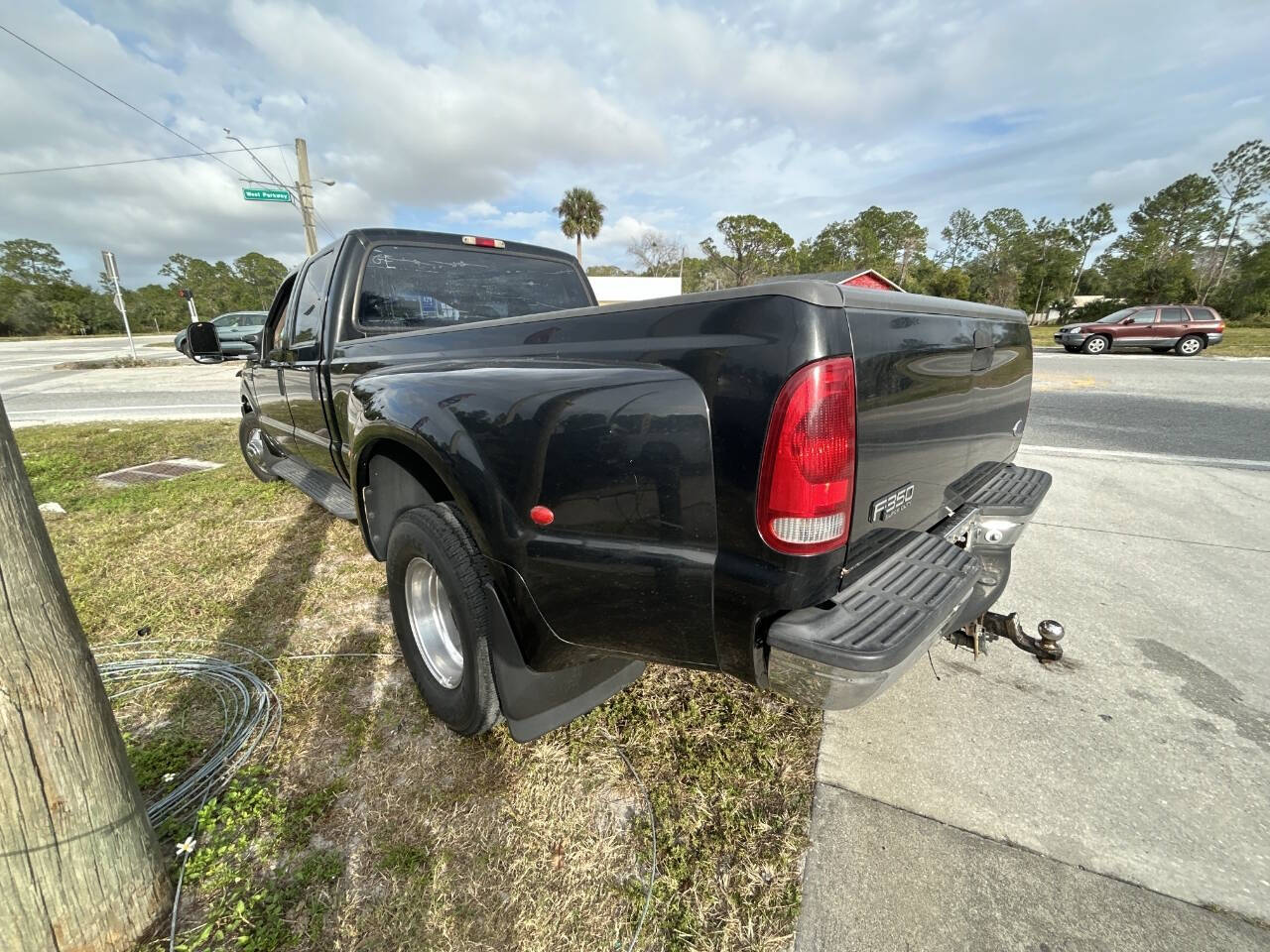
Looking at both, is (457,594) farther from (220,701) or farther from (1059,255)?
(1059,255)

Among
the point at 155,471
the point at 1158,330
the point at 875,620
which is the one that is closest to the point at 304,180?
the point at 155,471

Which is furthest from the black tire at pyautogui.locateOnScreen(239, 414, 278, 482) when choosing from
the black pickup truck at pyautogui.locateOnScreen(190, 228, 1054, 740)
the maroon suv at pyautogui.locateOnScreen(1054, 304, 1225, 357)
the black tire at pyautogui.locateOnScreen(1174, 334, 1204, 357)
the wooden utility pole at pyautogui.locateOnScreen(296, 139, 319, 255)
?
the black tire at pyautogui.locateOnScreen(1174, 334, 1204, 357)

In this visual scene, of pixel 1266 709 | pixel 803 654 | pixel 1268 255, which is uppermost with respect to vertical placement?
pixel 1268 255

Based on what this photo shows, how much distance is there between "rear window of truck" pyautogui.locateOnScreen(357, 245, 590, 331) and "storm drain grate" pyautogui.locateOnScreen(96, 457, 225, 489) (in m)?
4.48

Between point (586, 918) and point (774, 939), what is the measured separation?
1.71 ft

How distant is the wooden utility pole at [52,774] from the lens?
1217 mm

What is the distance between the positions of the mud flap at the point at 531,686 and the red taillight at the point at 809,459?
2.55 feet

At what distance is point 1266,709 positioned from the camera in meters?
2.20

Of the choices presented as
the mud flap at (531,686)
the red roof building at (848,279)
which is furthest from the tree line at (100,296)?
the mud flap at (531,686)

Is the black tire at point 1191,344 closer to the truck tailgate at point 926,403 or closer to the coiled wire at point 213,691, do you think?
the truck tailgate at point 926,403

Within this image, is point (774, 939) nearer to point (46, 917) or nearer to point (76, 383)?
point (46, 917)

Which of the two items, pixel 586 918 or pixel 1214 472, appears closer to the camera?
pixel 586 918

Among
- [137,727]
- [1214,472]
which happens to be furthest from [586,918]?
[1214,472]

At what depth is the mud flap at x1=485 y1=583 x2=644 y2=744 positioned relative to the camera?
1.78 meters
